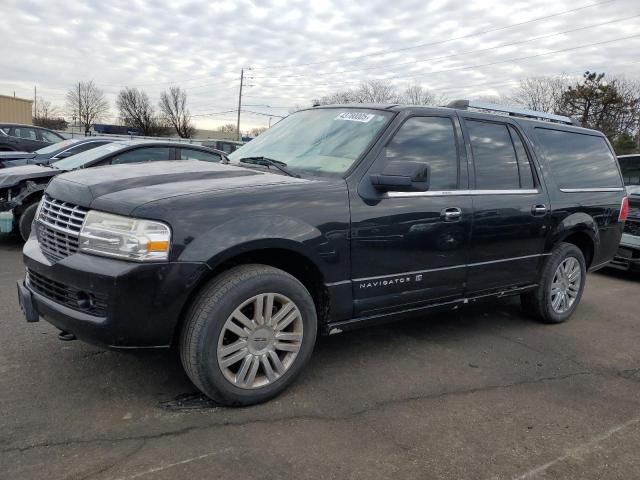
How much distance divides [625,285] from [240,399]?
20.0 ft

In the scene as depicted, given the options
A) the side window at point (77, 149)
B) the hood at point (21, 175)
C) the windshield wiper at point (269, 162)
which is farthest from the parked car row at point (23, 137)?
the windshield wiper at point (269, 162)

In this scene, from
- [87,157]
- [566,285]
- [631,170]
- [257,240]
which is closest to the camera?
[257,240]

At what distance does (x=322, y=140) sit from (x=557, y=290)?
2766 millimetres

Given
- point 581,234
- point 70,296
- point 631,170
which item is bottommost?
point 70,296

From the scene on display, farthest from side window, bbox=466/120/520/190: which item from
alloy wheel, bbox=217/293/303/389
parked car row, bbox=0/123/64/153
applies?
parked car row, bbox=0/123/64/153

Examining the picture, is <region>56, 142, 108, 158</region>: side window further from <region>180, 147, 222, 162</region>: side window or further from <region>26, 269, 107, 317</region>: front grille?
<region>26, 269, 107, 317</region>: front grille

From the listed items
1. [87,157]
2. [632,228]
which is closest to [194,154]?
[87,157]

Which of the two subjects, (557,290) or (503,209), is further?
(557,290)

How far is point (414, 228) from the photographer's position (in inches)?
147

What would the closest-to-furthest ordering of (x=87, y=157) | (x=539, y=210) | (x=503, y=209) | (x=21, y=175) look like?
(x=503, y=209), (x=539, y=210), (x=21, y=175), (x=87, y=157)

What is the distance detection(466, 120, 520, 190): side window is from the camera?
426cm

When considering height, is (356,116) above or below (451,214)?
above

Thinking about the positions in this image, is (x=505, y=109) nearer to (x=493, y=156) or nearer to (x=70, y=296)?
(x=493, y=156)

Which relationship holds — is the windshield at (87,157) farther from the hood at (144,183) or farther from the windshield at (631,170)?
the windshield at (631,170)
